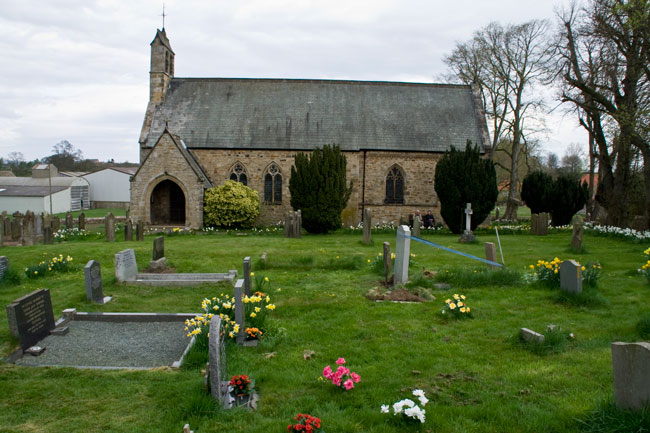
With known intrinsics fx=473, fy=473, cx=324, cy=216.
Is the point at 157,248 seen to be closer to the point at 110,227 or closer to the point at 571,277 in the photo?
the point at 110,227

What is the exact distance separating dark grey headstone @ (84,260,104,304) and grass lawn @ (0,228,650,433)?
303mm

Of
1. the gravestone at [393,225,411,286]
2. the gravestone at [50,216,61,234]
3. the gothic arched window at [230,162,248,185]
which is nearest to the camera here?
the gravestone at [393,225,411,286]

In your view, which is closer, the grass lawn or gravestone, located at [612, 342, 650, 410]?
gravestone, located at [612, 342, 650, 410]

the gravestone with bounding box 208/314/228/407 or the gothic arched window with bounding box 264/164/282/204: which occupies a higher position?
the gothic arched window with bounding box 264/164/282/204

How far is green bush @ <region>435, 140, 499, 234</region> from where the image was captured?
66.4ft

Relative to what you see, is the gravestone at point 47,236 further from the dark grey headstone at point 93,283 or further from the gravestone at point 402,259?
the gravestone at point 402,259

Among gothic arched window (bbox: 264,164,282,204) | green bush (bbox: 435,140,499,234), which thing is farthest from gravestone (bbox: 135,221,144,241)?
green bush (bbox: 435,140,499,234)

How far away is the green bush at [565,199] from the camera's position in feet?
Result: 83.6

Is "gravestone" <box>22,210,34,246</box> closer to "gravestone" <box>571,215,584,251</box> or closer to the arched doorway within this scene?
the arched doorway

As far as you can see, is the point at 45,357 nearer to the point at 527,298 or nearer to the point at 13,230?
the point at 527,298

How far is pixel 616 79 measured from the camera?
1980cm

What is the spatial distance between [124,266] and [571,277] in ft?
33.5

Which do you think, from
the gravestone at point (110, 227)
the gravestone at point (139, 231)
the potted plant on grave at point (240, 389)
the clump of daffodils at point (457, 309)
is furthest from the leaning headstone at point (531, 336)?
the gravestone at point (110, 227)

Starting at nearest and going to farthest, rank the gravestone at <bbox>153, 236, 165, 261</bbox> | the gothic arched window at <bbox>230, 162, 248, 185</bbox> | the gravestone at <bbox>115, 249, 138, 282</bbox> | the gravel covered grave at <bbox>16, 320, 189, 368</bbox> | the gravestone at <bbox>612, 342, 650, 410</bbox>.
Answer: the gravestone at <bbox>612, 342, 650, 410</bbox> < the gravel covered grave at <bbox>16, 320, 189, 368</bbox> < the gravestone at <bbox>115, 249, 138, 282</bbox> < the gravestone at <bbox>153, 236, 165, 261</bbox> < the gothic arched window at <bbox>230, 162, 248, 185</bbox>
